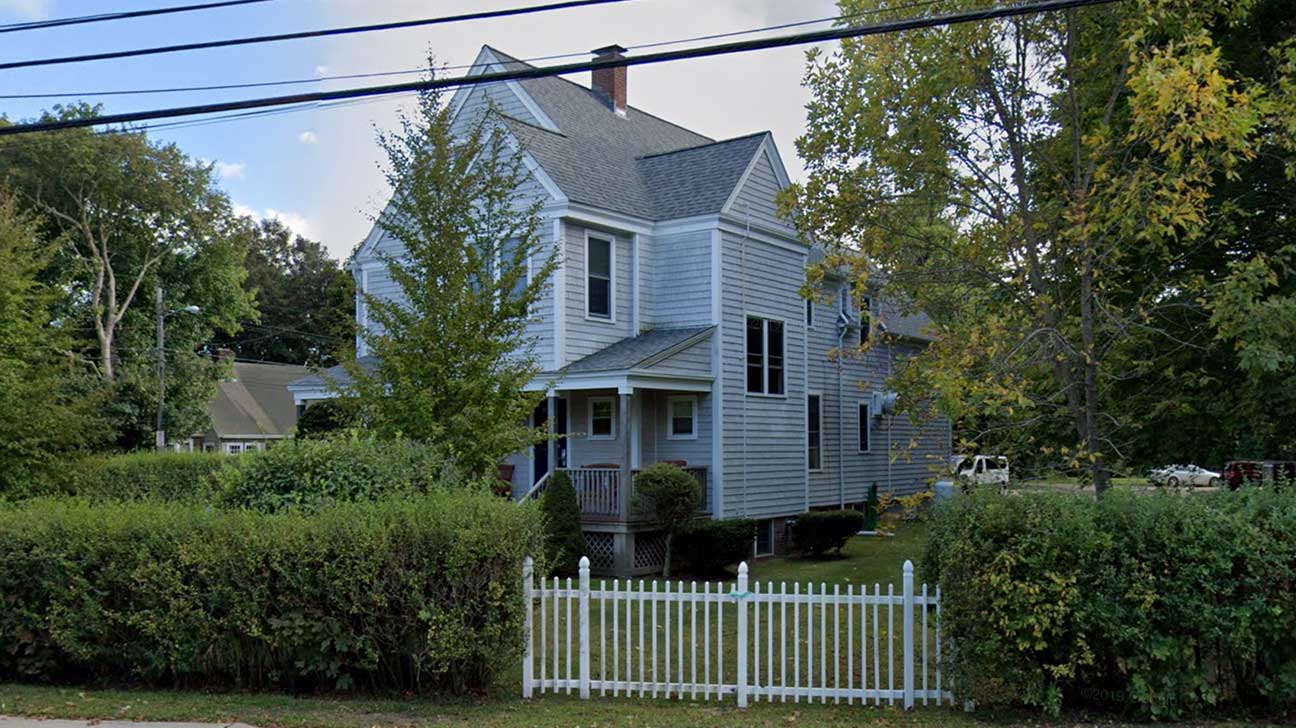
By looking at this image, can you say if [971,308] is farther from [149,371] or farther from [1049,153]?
[149,371]

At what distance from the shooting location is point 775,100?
18.7 metres

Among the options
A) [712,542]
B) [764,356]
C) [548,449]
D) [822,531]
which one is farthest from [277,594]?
[764,356]

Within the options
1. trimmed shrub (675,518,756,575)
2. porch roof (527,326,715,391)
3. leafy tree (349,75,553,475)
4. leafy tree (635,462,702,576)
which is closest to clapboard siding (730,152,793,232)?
porch roof (527,326,715,391)

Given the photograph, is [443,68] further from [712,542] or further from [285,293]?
[285,293]

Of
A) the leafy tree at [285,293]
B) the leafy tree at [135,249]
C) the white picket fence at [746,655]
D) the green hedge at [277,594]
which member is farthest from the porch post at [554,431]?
the leafy tree at [285,293]

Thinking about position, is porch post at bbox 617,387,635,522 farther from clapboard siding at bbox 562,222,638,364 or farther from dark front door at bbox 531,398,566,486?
dark front door at bbox 531,398,566,486

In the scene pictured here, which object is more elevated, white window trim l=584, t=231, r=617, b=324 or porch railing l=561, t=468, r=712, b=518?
white window trim l=584, t=231, r=617, b=324

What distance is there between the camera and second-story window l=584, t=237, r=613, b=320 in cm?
1820

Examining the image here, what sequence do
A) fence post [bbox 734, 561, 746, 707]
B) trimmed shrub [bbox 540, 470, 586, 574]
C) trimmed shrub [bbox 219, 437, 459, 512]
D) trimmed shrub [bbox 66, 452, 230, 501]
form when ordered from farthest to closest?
trimmed shrub [bbox 66, 452, 230, 501], trimmed shrub [bbox 540, 470, 586, 574], trimmed shrub [bbox 219, 437, 459, 512], fence post [bbox 734, 561, 746, 707]

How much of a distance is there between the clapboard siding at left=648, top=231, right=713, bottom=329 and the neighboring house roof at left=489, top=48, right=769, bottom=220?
1.82 feet

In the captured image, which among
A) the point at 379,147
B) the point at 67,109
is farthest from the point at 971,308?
the point at 67,109

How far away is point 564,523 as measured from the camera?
15602 millimetres

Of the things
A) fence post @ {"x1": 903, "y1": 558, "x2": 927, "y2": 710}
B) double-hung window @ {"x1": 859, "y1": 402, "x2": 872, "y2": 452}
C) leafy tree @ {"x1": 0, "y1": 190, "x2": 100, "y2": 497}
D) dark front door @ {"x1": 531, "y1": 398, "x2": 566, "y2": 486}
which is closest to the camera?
fence post @ {"x1": 903, "y1": 558, "x2": 927, "y2": 710}

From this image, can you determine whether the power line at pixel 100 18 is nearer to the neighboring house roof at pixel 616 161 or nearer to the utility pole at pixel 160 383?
the neighboring house roof at pixel 616 161
